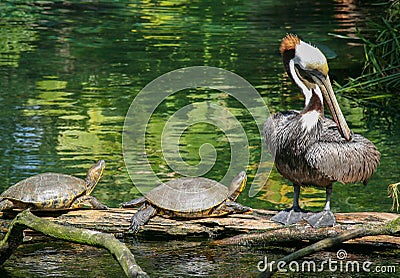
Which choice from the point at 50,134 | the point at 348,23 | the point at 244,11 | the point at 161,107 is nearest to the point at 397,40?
the point at 161,107

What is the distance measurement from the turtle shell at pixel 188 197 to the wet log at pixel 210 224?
0.10 meters

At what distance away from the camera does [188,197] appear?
19.6 feet

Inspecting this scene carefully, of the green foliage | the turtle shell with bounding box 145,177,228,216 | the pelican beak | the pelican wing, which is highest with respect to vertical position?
the pelican beak

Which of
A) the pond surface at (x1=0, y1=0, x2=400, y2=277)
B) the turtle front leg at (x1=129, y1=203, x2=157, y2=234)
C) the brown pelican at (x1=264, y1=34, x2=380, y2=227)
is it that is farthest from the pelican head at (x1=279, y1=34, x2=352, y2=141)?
the turtle front leg at (x1=129, y1=203, x2=157, y2=234)

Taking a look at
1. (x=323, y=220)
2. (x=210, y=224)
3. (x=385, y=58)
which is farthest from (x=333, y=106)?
(x=385, y=58)

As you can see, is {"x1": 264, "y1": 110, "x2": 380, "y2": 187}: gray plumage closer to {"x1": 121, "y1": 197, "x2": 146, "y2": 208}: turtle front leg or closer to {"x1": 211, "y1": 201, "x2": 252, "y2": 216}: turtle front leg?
{"x1": 211, "y1": 201, "x2": 252, "y2": 216}: turtle front leg

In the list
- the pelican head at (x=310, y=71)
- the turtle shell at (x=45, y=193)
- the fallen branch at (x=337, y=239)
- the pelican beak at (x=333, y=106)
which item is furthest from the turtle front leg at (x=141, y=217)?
the fallen branch at (x=337, y=239)

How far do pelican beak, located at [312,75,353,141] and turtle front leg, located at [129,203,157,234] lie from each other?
132cm

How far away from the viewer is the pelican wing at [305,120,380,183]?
566 cm

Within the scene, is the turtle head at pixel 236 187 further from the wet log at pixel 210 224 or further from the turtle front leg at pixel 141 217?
the turtle front leg at pixel 141 217

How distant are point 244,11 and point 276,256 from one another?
1287 centimetres

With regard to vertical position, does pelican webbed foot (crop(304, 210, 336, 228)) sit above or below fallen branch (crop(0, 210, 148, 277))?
below

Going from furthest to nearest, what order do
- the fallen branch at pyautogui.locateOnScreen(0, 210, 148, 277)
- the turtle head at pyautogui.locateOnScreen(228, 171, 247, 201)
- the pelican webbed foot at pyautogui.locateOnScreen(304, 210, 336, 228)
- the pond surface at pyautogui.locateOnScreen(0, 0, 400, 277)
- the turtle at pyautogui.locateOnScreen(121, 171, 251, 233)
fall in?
the pond surface at pyautogui.locateOnScreen(0, 0, 400, 277), the turtle head at pyautogui.locateOnScreen(228, 171, 247, 201), the turtle at pyautogui.locateOnScreen(121, 171, 251, 233), the pelican webbed foot at pyautogui.locateOnScreen(304, 210, 336, 228), the fallen branch at pyautogui.locateOnScreen(0, 210, 148, 277)

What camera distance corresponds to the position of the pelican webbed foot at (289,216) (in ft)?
19.0
